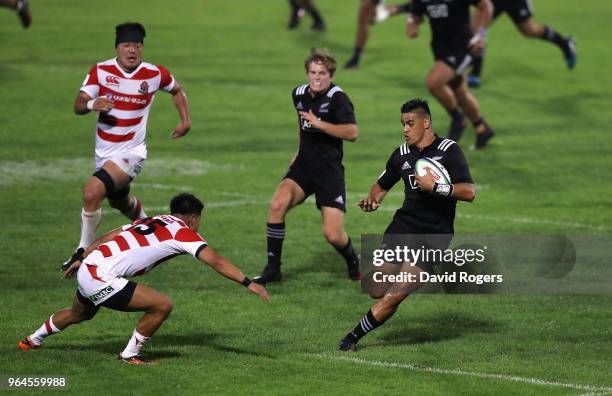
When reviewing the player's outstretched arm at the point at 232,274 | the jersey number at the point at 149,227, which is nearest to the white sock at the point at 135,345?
the jersey number at the point at 149,227

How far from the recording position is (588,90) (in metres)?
28.6

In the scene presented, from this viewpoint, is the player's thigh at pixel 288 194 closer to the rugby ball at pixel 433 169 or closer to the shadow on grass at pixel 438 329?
the shadow on grass at pixel 438 329

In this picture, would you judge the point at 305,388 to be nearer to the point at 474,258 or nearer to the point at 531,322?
the point at 531,322

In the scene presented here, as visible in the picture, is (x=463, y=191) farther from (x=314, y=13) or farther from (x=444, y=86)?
(x=314, y=13)

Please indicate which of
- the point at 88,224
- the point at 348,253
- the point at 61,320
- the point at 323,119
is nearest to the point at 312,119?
the point at 323,119

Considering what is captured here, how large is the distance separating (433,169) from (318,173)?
3.22 meters

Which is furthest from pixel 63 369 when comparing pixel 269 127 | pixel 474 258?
pixel 269 127

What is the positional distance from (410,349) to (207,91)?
54.7ft

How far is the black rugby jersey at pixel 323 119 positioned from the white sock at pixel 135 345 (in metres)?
3.74

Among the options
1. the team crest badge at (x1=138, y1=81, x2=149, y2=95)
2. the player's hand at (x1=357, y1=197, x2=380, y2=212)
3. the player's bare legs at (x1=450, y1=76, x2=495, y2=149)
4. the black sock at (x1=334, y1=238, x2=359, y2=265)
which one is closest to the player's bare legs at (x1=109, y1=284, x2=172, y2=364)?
the player's hand at (x1=357, y1=197, x2=380, y2=212)

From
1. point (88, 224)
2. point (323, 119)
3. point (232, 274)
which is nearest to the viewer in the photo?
point (232, 274)

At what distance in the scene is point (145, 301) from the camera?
1030 centimetres

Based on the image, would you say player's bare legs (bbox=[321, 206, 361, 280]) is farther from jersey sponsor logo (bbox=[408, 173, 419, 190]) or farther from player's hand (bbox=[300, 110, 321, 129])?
jersey sponsor logo (bbox=[408, 173, 419, 190])

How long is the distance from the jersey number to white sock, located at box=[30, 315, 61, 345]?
1144 mm
